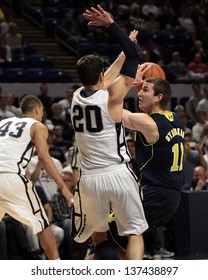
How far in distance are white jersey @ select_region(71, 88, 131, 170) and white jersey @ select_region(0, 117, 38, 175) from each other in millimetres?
1397

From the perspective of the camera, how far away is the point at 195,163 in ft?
39.1

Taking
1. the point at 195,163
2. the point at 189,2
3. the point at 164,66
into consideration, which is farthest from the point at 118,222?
the point at 189,2

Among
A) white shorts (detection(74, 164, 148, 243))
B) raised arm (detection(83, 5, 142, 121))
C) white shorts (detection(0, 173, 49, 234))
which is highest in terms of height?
raised arm (detection(83, 5, 142, 121))

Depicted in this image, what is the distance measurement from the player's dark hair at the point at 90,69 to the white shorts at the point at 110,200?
2.28 feet

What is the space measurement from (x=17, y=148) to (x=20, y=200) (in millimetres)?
495

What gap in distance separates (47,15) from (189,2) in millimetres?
4179

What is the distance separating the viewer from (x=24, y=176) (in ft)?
24.6

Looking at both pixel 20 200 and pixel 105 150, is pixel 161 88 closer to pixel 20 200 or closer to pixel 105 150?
pixel 105 150

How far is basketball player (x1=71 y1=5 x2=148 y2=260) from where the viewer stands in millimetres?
6078

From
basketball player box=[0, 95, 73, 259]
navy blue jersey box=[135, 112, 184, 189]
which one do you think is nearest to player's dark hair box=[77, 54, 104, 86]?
navy blue jersey box=[135, 112, 184, 189]

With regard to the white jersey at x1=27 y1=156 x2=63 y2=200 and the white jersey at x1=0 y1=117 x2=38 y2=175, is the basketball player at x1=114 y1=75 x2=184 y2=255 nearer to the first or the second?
the white jersey at x1=0 y1=117 x2=38 y2=175

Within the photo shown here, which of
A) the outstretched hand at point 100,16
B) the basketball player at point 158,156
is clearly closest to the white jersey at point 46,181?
the basketball player at point 158,156

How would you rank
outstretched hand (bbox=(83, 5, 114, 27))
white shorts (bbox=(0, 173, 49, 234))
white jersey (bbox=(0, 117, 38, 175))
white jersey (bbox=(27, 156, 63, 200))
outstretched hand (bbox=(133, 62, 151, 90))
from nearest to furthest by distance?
outstretched hand (bbox=(83, 5, 114, 27)) < outstretched hand (bbox=(133, 62, 151, 90)) < white shorts (bbox=(0, 173, 49, 234)) < white jersey (bbox=(0, 117, 38, 175)) < white jersey (bbox=(27, 156, 63, 200))
